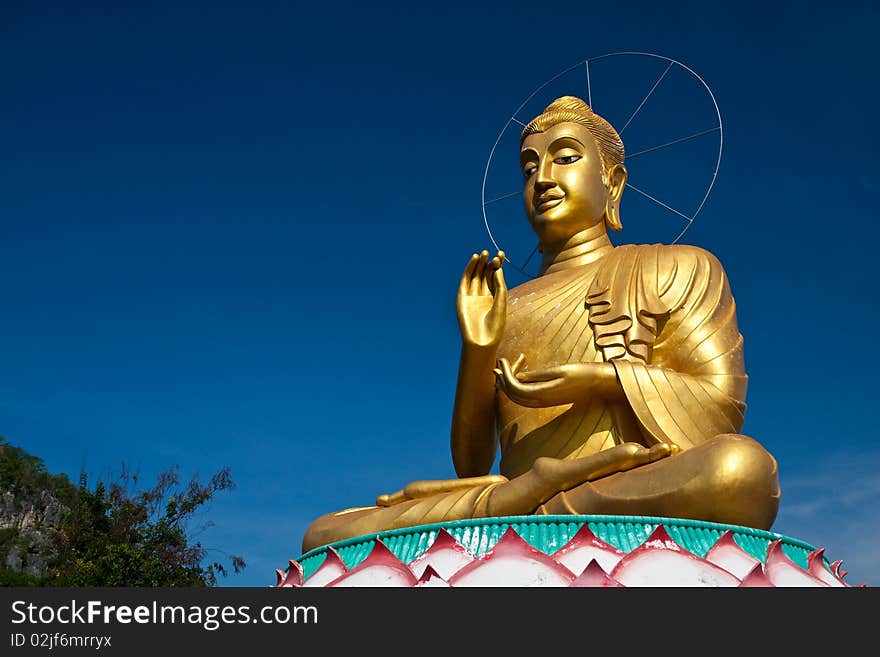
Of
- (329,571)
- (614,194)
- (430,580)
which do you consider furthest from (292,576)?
(614,194)

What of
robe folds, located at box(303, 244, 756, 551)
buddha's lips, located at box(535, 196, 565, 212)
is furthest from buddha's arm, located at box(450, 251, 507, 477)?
buddha's lips, located at box(535, 196, 565, 212)

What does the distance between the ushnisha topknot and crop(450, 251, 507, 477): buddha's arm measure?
151cm

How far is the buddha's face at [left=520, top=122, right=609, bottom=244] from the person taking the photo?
744 centimetres

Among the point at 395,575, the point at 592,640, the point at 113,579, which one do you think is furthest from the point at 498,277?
the point at 113,579

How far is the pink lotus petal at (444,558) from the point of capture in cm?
463

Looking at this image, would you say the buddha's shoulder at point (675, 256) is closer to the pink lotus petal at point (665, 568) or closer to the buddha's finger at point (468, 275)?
the buddha's finger at point (468, 275)

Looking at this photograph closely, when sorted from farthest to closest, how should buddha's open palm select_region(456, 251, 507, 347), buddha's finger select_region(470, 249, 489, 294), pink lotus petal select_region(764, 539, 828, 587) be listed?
buddha's finger select_region(470, 249, 489, 294)
buddha's open palm select_region(456, 251, 507, 347)
pink lotus petal select_region(764, 539, 828, 587)

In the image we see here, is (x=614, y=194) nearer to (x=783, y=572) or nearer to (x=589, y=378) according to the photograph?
(x=589, y=378)

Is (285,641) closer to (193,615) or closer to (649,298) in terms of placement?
(193,615)

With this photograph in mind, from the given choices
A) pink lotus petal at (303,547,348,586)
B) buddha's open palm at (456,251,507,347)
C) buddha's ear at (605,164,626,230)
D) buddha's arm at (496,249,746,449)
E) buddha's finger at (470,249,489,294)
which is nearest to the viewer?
pink lotus petal at (303,547,348,586)

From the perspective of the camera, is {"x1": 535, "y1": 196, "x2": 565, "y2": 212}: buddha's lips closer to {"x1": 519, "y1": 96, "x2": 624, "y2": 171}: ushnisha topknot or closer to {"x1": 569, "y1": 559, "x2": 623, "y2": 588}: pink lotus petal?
{"x1": 519, "y1": 96, "x2": 624, "y2": 171}: ushnisha topknot

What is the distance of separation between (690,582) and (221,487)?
10.2 metres

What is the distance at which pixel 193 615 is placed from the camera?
12.0 ft

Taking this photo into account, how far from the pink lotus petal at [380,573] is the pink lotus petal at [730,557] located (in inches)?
52.8
